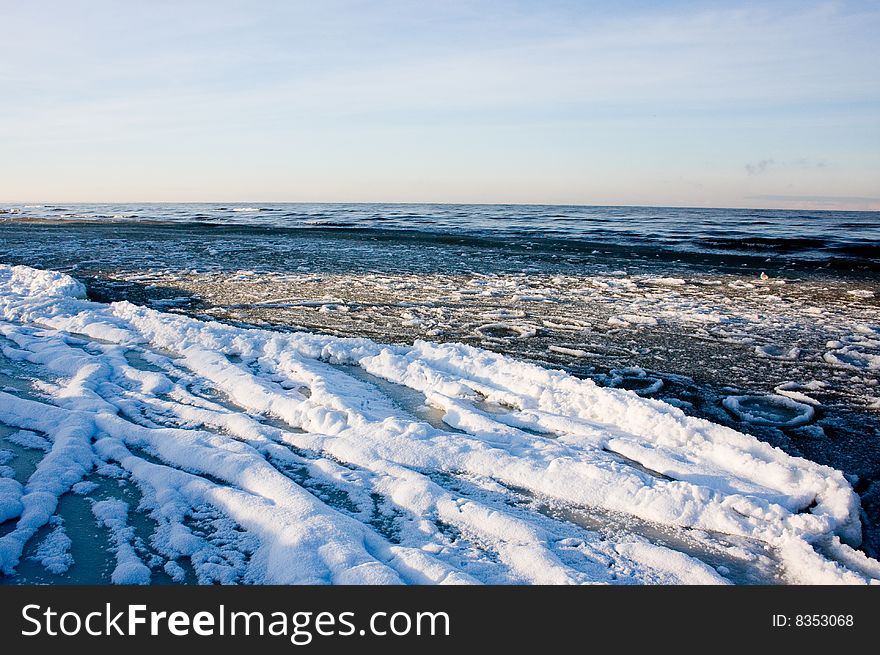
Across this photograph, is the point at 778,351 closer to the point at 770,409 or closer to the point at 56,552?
the point at 770,409

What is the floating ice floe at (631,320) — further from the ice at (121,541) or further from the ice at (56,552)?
the ice at (56,552)

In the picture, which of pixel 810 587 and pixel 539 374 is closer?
pixel 810 587

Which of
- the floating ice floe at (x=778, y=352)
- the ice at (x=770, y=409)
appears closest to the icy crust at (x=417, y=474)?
the ice at (x=770, y=409)

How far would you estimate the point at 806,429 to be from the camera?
459 centimetres

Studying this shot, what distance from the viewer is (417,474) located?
12.2 ft

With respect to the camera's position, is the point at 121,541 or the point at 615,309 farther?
the point at 615,309

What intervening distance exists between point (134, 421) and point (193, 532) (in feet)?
5.91

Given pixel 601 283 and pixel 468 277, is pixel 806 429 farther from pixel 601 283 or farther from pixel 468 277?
pixel 468 277

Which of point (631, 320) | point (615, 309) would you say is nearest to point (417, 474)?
point (631, 320)

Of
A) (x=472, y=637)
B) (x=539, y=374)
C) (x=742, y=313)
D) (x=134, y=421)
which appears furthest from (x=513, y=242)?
(x=472, y=637)

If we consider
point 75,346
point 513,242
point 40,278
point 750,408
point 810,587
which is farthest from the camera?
point 513,242

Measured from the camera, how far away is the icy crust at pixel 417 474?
285cm

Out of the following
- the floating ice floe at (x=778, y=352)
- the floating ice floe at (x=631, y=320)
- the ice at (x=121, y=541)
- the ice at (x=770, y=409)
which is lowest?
the ice at (x=121, y=541)

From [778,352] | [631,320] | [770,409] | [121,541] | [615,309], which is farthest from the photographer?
[615,309]
